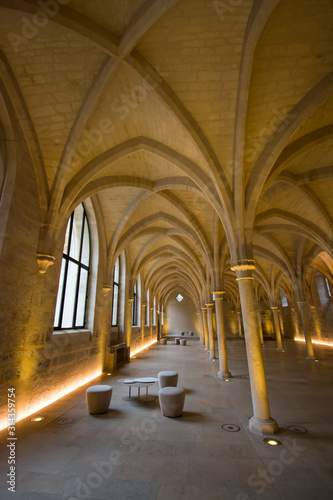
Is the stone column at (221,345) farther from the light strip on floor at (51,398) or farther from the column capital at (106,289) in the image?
the light strip on floor at (51,398)

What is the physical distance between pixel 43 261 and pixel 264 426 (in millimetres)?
5628

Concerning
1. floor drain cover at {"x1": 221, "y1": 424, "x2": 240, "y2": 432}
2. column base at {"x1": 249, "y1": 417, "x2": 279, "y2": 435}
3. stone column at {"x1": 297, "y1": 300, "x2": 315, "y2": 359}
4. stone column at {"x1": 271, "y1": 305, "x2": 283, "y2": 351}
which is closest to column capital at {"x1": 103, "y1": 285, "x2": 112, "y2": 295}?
floor drain cover at {"x1": 221, "y1": 424, "x2": 240, "y2": 432}

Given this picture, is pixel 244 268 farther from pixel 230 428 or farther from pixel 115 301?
pixel 115 301

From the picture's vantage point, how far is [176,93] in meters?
5.09

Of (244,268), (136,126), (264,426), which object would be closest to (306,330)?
(244,268)

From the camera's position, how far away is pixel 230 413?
16.5 feet

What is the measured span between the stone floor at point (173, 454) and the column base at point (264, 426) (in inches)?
5.7

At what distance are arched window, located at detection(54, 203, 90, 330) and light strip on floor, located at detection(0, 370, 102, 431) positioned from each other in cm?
168

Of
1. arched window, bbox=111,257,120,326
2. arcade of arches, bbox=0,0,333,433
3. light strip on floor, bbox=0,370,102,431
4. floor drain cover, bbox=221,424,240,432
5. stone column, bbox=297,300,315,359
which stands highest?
arcade of arches, bbox=0,0,333,433

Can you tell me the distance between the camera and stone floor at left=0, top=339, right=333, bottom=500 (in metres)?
2.70

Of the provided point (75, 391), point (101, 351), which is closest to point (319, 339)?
point (101, 351)

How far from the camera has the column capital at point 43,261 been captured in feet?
18.3

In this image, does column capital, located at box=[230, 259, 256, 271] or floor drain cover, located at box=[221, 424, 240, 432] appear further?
column capital, located at box=[230, 259, 256, 271]

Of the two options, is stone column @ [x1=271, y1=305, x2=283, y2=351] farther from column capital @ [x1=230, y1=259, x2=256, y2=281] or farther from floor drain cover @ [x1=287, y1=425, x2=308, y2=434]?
column capital @ [x1=230, y1=259, x2=256, y2=281]
